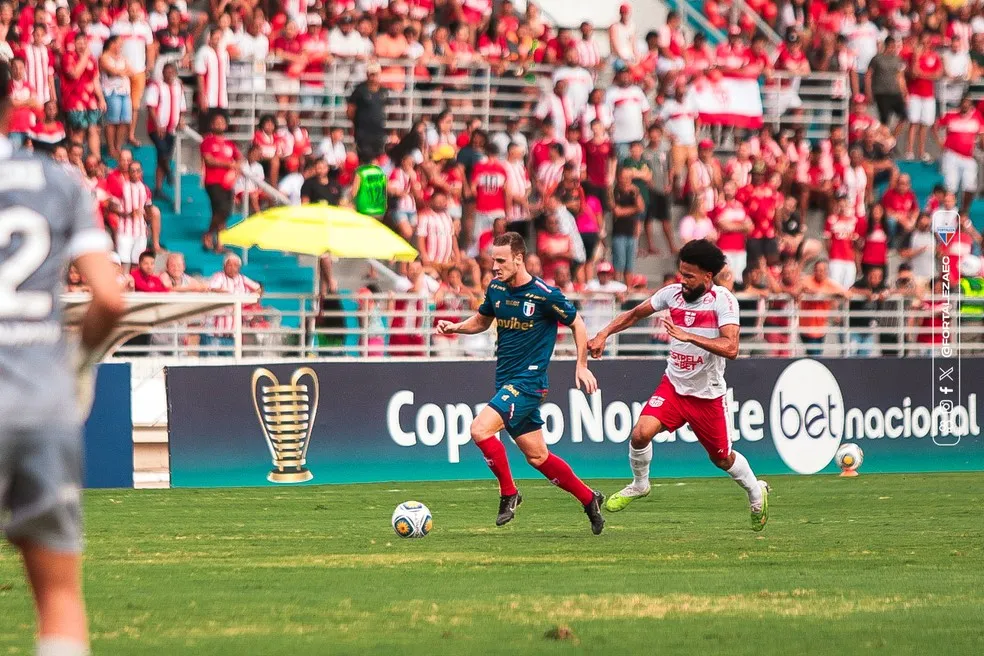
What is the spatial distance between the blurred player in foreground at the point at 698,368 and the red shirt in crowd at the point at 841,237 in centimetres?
1230

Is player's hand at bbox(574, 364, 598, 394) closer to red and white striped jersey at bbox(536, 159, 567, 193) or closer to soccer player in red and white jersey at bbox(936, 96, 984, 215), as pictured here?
red and white striped jersey at bbox(536, 159, 567, 193)

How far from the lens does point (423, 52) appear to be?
2633 centimetres

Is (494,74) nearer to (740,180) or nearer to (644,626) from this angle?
(740,180)

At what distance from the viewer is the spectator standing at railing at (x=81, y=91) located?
2242cm

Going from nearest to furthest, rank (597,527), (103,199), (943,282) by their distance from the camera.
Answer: (597,527), (103,199), (943,282)

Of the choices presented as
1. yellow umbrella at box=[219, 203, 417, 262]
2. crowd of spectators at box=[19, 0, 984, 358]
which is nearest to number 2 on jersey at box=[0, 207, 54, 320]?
yellow umbrella at box=[219, 203, 417, 262]

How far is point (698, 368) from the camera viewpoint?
1330 centimetres

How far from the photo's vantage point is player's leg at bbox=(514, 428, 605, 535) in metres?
12.9

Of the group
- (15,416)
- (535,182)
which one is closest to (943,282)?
(535,182)

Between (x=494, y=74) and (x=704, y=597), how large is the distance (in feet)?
61.4

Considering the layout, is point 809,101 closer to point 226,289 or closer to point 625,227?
point 625,227

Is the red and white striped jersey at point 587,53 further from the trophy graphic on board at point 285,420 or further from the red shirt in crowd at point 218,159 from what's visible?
the trophy graphic on board at point 285,420

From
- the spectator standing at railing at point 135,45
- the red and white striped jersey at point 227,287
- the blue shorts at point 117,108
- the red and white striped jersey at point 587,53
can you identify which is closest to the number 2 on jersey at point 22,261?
the red and white striped jersey at point 227,287

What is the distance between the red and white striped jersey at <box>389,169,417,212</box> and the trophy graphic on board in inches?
204
